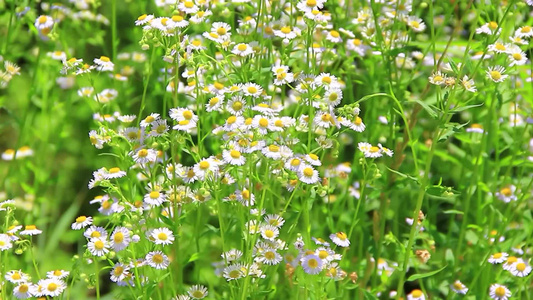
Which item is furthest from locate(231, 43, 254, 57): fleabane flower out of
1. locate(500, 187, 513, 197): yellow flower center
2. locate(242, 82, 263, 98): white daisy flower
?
locate(500, 187, 513, 197): yellow flower center

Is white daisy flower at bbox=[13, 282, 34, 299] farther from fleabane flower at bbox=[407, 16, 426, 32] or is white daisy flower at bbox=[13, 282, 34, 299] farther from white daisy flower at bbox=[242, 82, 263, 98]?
fleabane flower at bbox=[407, 16, 426, 32]

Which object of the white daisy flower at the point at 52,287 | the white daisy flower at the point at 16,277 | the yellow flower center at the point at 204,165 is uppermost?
the yellow flower center at the point at 204,165

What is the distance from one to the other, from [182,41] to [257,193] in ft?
1.52

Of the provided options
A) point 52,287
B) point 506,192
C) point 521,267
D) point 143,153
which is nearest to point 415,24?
point 506,192

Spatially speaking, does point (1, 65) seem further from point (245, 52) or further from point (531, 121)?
point (531, 121)

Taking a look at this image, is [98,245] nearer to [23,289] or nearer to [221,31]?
[23,289]

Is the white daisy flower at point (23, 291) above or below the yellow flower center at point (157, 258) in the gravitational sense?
below

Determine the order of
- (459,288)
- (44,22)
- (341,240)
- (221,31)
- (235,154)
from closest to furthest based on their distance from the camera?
1. (235,154)
2. (341,240)
3. (221,31)
4. (459,288)
5. (44,22)

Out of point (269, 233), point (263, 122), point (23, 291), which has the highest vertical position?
point (263, 122)

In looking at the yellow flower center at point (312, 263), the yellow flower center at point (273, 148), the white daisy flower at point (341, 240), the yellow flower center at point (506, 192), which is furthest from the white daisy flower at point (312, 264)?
the yellow flower center at point (506, 192)

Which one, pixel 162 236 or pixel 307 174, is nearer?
pixel 307 174

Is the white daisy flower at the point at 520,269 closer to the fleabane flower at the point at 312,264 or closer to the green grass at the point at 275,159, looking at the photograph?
the green grass at the point at 275,159

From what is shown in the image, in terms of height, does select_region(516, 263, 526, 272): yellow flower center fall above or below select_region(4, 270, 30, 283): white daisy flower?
below

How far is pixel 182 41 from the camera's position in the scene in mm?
1798
